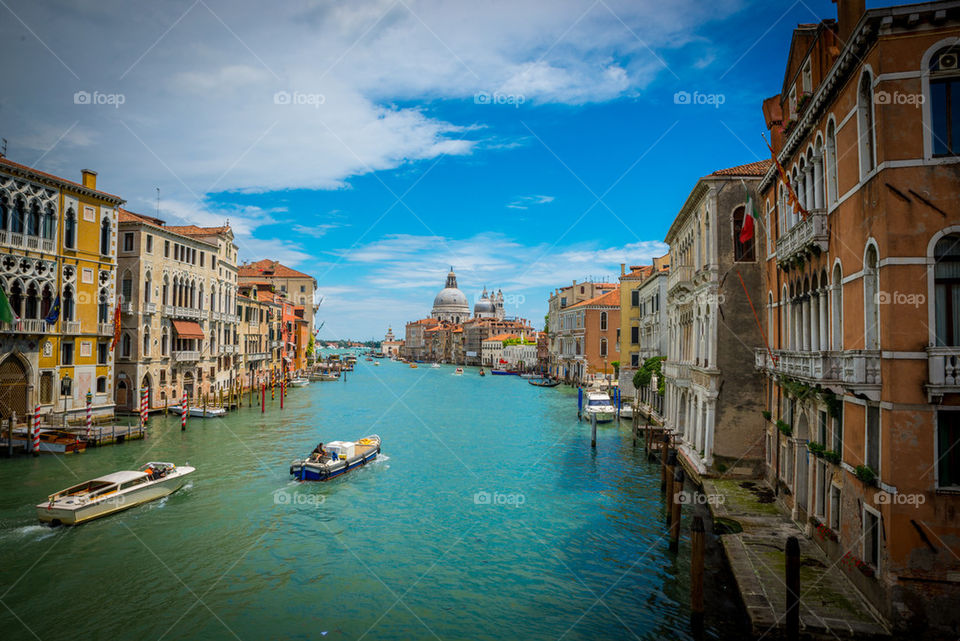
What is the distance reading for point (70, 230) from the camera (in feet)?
81.0

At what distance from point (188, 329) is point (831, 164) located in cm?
3238

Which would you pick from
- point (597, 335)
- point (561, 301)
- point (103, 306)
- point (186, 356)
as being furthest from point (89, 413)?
point (561, 301)

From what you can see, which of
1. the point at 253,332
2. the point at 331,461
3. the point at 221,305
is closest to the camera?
the point at 331,461

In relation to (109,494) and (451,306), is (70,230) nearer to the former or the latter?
(109,494)

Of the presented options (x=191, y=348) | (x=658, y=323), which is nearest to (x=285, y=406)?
(x=191, y=348)

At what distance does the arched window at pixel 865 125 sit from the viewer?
8461 millimetres

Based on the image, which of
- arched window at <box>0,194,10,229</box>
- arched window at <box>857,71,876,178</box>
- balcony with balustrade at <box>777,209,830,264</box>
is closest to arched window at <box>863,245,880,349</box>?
arched window at <box>857,71,876,178</box>

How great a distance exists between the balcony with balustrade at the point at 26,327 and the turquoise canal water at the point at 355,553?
4889 millimetres

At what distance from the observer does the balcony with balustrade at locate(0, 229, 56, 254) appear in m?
21.6

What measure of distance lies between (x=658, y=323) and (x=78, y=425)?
93.8 ft

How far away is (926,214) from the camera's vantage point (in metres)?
7.89

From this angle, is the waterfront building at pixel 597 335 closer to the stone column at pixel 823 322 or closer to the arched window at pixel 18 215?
the stone column at pixel 823 322

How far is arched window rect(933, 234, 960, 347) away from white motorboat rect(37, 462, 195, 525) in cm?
1762

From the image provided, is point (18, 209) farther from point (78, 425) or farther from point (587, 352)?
point (587, 352)
